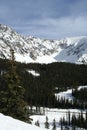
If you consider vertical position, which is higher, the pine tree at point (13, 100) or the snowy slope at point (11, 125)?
the pine tree at point (13, 100)

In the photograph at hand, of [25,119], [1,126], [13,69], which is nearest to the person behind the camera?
[1,126]

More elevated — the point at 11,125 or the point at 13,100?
the point at 13,100

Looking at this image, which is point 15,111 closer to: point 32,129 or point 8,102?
point 8,102

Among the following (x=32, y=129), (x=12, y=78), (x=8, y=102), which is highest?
(x=12, y=78)

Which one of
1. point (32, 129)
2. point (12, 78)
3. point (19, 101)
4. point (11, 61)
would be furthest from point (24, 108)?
point (32, 129)

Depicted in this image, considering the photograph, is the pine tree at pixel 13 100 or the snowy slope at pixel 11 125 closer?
the snowy slope at pixel 11 125

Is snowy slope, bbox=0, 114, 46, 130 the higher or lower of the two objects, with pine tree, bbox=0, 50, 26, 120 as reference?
lower

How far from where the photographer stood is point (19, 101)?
36250 mm

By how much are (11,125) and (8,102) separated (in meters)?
16.7

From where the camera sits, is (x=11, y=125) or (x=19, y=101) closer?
(x=11, y=125)

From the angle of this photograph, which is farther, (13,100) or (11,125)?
(13,100)

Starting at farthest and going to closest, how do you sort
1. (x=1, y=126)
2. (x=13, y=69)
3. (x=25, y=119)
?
(x=13, y=69), (x=25, y=119), (x=1, y=126)

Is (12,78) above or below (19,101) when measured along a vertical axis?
above

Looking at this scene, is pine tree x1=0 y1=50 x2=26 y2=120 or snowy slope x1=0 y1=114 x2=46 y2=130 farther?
pine tree x1=0 y1=50 x2=26 y2=120
